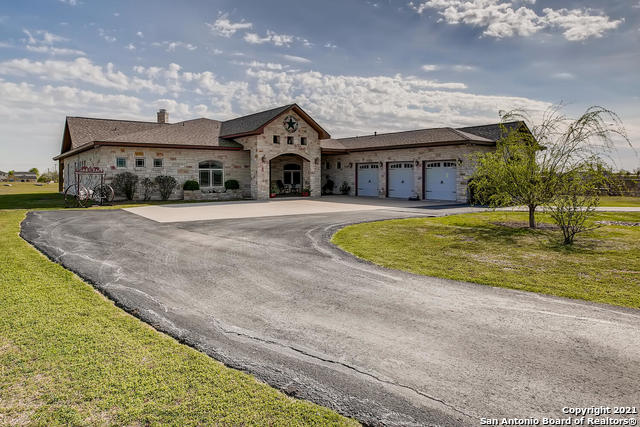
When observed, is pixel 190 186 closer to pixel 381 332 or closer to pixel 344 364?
pixel 381 332

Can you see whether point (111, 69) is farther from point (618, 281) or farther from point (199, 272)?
point (618, 281)

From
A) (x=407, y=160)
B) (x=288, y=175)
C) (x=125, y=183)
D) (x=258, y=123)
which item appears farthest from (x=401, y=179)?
(x=125, y=183)

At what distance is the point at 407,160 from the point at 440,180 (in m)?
2.79

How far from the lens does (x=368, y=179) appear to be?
2866 centimetres

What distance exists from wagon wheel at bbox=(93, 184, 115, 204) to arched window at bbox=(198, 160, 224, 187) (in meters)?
5.44

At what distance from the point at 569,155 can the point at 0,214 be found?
67.6ft

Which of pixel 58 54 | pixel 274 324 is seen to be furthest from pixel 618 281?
pixel 58 54

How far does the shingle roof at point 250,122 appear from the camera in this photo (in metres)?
25.1

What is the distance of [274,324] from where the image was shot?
182 inches

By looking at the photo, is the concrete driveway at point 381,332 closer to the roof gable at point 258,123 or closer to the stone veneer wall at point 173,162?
the stone veneer wall at point 173,162

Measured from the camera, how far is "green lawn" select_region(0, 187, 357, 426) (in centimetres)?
281

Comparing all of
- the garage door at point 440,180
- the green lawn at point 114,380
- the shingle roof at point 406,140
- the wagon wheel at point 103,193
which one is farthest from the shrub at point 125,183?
the green lawn at point 114,380

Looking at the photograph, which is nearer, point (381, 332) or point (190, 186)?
point (381, 332)

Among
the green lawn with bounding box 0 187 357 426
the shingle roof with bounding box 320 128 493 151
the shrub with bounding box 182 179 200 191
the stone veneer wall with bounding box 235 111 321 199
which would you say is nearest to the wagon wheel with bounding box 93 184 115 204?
the shrub with bounding box 182 179 200 191
